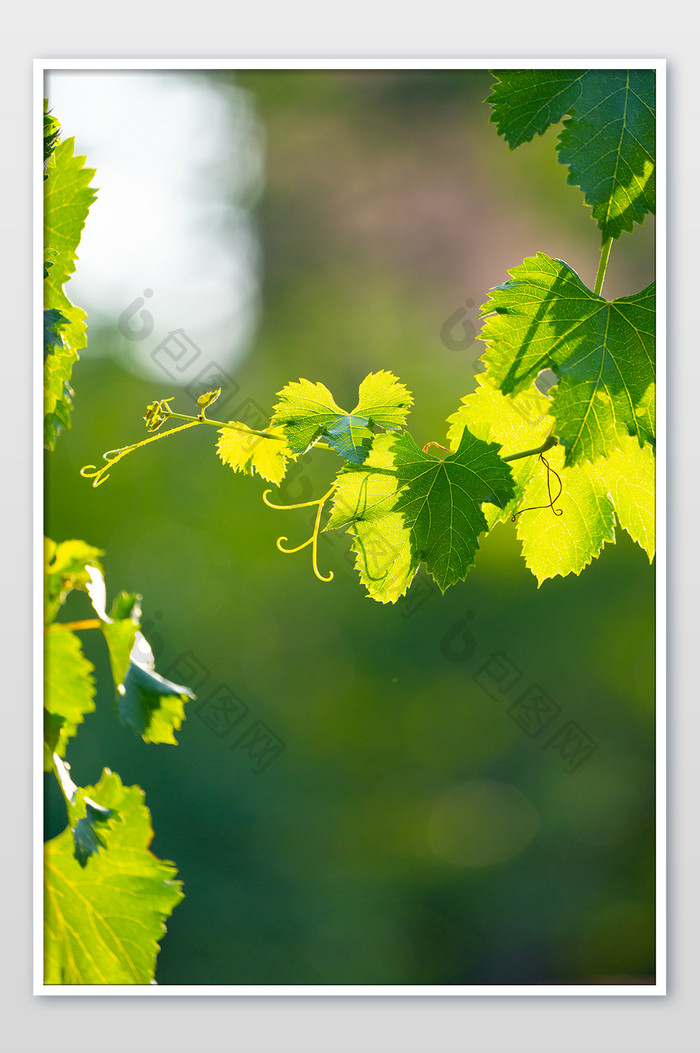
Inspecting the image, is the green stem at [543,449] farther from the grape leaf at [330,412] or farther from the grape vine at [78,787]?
the grape vine at [78,787]

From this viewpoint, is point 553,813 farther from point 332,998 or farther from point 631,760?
point 332,998

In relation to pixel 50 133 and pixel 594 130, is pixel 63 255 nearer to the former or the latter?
pixel 50 133

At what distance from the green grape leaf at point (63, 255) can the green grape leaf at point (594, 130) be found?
386 millimetres

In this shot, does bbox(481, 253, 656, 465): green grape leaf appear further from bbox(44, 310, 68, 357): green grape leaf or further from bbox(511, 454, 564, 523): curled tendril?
bbox(44, 310, 68, 357): green grape leaf

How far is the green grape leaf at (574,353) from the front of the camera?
25.0 inches

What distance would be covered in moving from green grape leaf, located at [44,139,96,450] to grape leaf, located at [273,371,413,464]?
24 centimetres

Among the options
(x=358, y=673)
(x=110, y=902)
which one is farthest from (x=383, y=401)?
(x=358, y=673)

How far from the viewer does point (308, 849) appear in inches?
97.5

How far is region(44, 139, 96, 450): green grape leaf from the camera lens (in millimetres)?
779

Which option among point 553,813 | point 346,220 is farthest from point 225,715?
point 346,220

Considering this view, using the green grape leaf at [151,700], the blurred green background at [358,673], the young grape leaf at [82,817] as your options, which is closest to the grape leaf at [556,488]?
the green grape leaf at [151,700]

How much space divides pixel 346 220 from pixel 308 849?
1.80 meters

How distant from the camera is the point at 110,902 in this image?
830 millimetres

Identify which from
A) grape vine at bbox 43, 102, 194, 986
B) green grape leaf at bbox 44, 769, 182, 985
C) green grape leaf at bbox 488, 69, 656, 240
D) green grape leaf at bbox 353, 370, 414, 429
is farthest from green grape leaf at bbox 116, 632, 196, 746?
green grape leaf at bbox 488, 69, 656, 240
